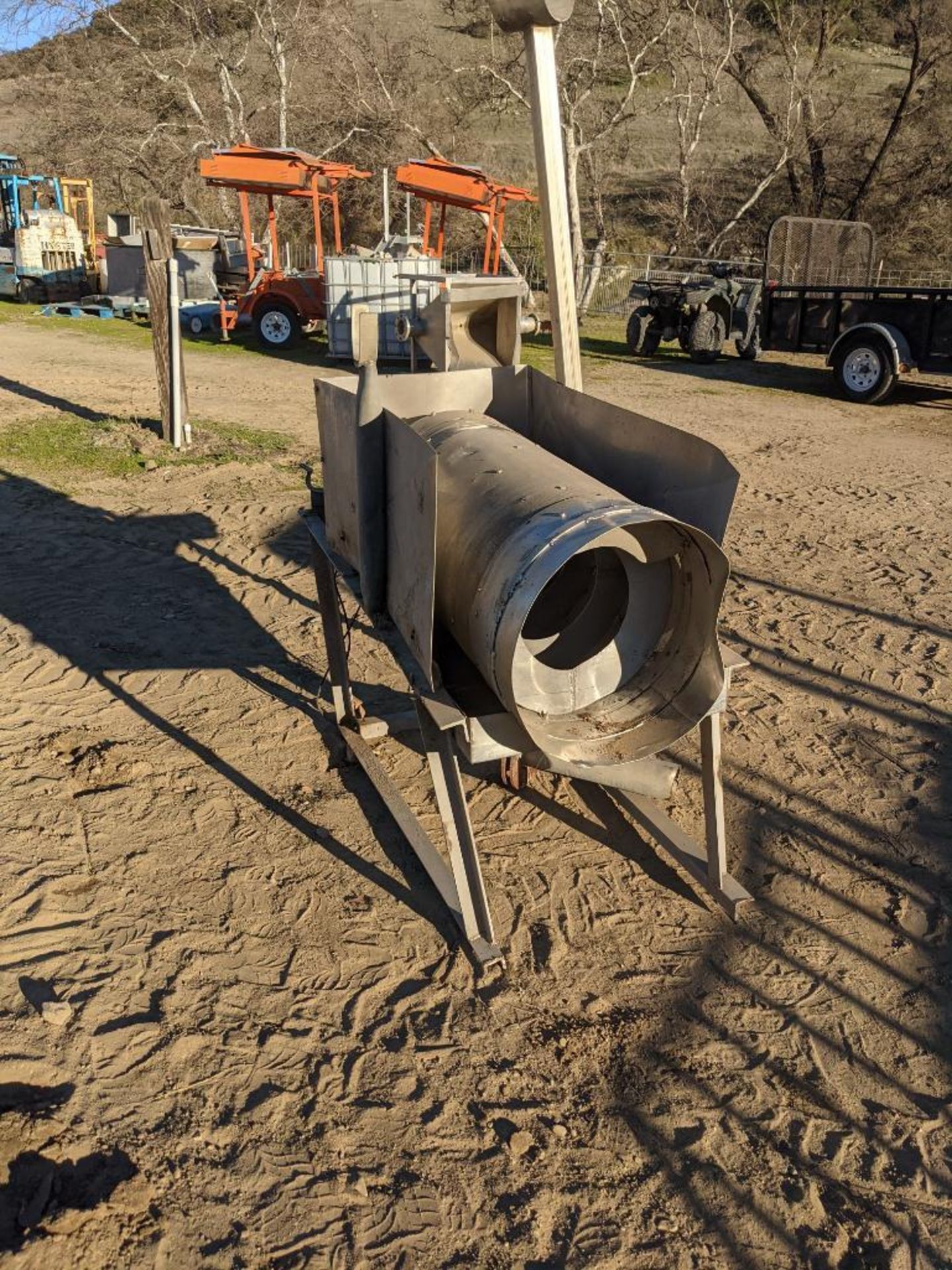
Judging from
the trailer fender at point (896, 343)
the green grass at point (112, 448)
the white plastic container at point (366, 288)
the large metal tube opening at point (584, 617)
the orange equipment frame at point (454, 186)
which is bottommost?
the green grass at point (112, 448)

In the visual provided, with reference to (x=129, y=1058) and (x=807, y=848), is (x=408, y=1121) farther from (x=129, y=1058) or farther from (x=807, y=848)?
(x=807, y=848)

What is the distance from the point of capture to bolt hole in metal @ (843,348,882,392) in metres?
11.5

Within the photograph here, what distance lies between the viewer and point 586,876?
3.17 m

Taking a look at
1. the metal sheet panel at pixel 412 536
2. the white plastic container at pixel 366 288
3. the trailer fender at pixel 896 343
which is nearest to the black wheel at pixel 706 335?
the trailer fender at pixel 896 343

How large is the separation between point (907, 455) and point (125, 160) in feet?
91.0

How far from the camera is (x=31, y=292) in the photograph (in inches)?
755

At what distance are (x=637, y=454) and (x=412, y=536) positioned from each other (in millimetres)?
764

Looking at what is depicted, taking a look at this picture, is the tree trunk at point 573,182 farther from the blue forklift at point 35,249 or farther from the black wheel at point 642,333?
the blue forklift at point 35,249

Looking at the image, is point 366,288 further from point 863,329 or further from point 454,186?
point 863,329

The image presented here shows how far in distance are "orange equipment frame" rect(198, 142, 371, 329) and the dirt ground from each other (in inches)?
389

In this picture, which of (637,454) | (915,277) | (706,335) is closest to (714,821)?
(637,454)

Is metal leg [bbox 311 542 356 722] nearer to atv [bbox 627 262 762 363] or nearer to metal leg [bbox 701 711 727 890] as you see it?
metal leg [bbox 701 711 727 890]

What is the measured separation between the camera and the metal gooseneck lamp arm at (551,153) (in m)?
3.01

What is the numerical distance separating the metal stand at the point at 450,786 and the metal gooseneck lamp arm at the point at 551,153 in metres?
1.16
